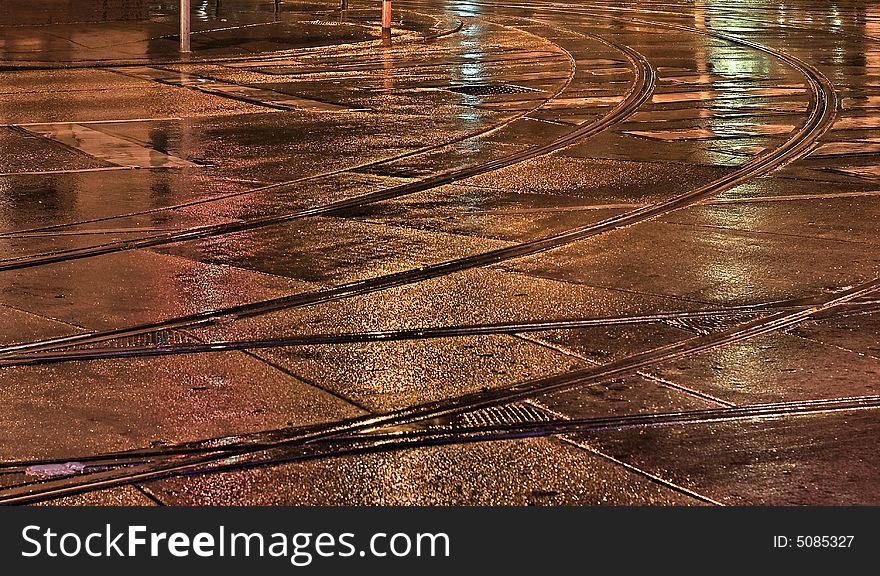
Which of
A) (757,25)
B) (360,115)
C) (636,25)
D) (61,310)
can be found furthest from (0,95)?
(757,25)

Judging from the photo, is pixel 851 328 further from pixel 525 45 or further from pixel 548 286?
pixel 525 45

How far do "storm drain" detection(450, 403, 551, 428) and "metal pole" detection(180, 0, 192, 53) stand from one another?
16697mm

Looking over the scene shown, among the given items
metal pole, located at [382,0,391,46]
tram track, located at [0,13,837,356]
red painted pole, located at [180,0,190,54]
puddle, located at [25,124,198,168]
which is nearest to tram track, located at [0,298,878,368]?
tram track, located at [0,13,837,356]

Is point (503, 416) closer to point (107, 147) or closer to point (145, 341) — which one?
point (145, 341)

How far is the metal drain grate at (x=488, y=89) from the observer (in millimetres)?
18891

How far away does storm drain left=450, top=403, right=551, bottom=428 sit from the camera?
675 centimetres

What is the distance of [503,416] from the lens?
6.84 meters

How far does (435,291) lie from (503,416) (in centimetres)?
241

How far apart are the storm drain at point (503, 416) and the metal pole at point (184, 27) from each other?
16.7m

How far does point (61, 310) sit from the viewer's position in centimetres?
852

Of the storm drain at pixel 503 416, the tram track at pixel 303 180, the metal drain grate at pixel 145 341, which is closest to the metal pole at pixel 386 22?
the tram track at pixel 303 180

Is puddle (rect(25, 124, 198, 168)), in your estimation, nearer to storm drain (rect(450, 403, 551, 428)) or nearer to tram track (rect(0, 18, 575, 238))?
tram track (rect(0, 18, 575, 238))

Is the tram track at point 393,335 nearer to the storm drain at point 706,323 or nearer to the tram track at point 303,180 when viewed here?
the storm drain at point 706,323

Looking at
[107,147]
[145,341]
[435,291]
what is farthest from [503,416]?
[107,147]
